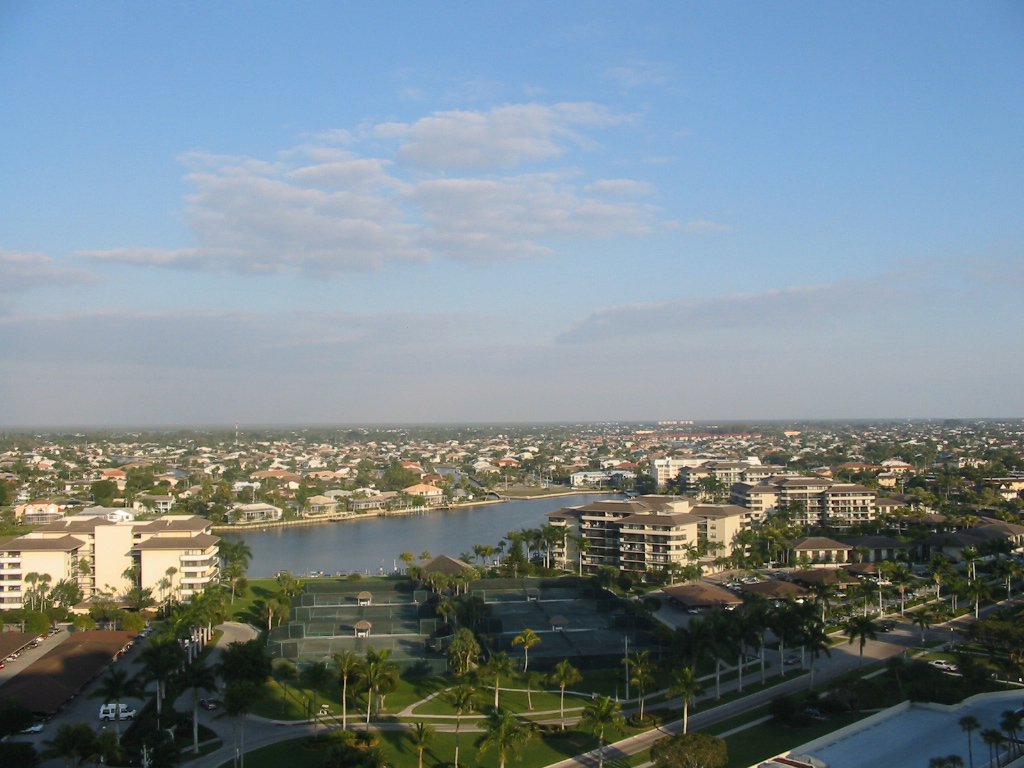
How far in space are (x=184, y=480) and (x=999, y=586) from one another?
163 ft

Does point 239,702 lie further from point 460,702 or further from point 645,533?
point 645,533

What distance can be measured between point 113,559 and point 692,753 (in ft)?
67.5

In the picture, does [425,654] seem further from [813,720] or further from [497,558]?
[497,558]

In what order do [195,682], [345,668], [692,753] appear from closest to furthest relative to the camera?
[692,753] < [195,682] < [345,668]

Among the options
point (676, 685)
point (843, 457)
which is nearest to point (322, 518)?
point (676, 685)

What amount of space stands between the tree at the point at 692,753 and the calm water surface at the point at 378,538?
23.5 meters

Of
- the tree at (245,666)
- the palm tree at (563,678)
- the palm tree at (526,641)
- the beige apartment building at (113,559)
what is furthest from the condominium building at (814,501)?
the tree at (245,666)

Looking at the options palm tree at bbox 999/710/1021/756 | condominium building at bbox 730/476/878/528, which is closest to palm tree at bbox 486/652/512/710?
palm tree at bbox 999/710/1021/756

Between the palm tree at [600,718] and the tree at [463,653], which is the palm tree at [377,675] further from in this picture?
the palm tree at [600,718]

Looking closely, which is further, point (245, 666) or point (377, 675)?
point (245, 666)

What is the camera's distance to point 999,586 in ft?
82.7

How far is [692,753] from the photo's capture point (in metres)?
11.9

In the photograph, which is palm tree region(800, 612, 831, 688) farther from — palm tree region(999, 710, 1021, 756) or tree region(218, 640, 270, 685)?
tree region(218, 640, 270, 685)

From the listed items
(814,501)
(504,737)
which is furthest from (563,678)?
(814,501)
